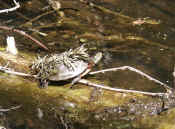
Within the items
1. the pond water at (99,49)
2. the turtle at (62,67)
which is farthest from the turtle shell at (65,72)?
the pond water at (99,49)

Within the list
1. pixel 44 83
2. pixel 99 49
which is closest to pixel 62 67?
pixel 44 83

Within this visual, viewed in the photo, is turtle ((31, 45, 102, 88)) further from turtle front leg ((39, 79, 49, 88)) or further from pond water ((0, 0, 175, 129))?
pond water ((0, 0, 175, 129))

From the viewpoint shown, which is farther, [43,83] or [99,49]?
[99,49]

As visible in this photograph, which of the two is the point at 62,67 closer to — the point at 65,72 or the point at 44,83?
the point at 65,72

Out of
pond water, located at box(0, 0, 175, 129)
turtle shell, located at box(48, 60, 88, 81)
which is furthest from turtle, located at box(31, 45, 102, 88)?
pond water, located at box(0, 0, 175, 129)

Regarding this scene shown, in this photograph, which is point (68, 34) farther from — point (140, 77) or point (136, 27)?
point (140, 77)

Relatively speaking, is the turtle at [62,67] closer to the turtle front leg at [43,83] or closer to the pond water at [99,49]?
the turtle front leg at [43,83]

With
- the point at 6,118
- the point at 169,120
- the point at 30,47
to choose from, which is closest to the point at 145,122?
the point at 169,120
